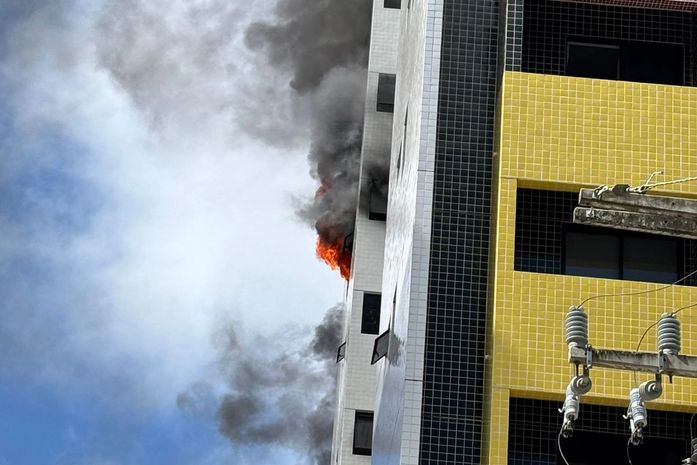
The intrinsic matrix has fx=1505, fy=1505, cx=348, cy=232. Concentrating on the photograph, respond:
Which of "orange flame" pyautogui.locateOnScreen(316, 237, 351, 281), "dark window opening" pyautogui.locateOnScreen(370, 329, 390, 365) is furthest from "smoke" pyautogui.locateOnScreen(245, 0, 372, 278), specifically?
"dark window opening" pyautogui.locateOnScreen(370, 329, 390, 365)

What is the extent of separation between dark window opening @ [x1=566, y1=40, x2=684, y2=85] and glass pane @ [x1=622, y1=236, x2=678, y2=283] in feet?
10.5

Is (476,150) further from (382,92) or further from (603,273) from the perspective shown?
(382,92)

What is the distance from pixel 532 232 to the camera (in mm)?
25438

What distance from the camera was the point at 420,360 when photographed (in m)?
24.1

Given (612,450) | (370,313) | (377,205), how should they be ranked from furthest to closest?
(377,205) → (370,313) → (612,450)

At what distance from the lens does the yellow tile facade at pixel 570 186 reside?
23.6 meters

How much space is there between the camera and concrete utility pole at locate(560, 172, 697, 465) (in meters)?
18.5

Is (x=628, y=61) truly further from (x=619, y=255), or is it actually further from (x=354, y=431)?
(x=354, y=431)

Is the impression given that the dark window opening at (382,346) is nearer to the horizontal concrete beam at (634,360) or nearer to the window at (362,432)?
the window at (362,432)

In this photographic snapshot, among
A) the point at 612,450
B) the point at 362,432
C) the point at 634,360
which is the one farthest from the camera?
the point at 362,432

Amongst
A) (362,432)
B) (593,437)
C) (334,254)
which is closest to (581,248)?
(593,437)

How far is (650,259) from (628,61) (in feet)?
12.7

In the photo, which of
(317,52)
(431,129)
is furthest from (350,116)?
(431,129)

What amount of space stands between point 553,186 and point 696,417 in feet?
14.4
